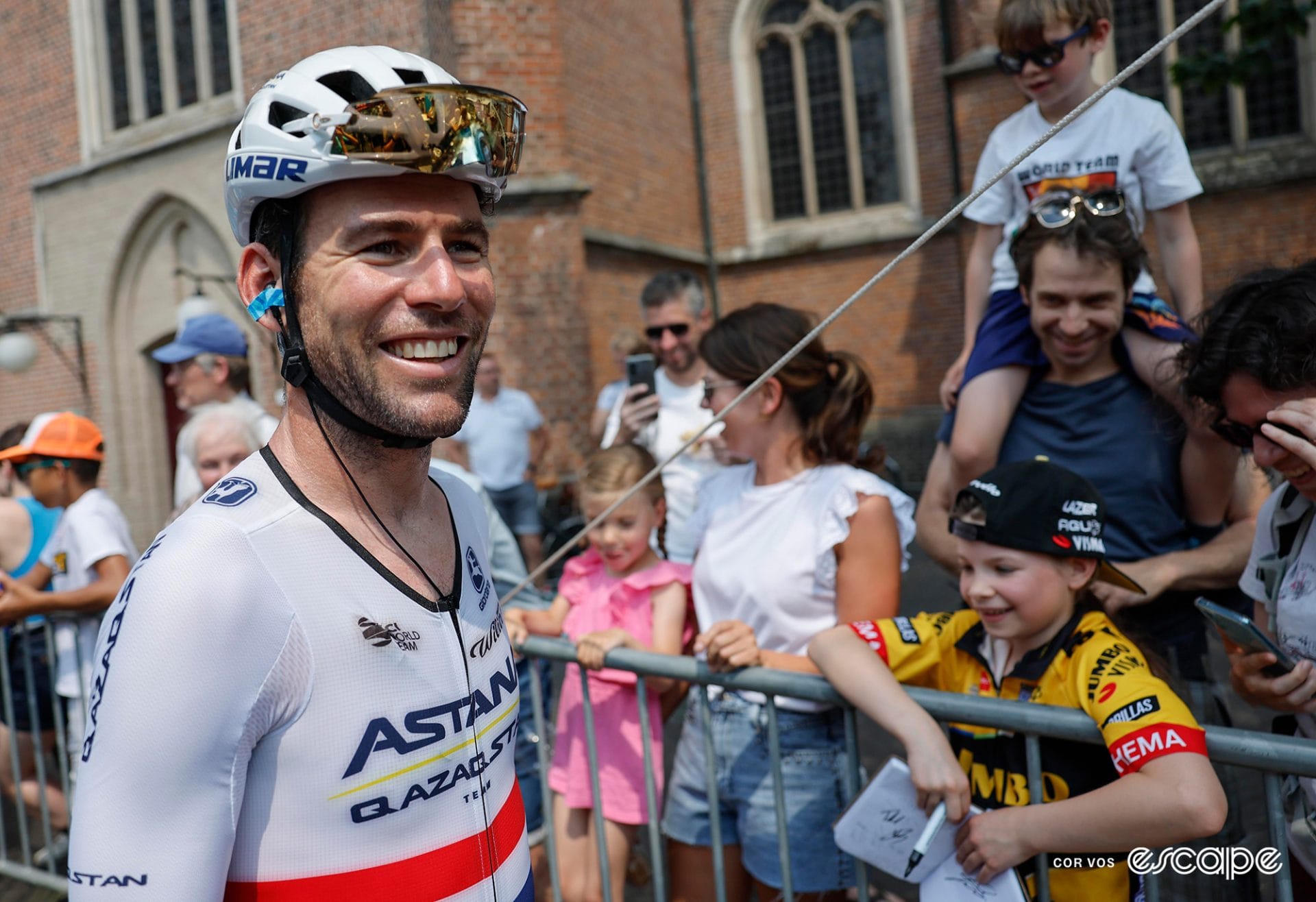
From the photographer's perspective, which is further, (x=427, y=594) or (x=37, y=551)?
(x=37, y=551)

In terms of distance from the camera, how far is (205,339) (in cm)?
414

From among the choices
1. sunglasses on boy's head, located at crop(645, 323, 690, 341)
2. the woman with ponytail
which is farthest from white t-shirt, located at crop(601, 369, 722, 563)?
the woman with ponytail

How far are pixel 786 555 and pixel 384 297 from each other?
1542mm

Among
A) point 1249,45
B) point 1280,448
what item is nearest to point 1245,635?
point 1280,448

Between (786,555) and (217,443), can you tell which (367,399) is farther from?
(217,443)

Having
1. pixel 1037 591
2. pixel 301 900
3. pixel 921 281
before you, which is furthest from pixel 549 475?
pixel 301 900

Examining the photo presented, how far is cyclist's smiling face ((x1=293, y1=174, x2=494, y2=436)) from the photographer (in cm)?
126

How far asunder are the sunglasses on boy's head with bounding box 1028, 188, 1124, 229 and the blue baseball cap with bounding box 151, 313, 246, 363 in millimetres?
3178

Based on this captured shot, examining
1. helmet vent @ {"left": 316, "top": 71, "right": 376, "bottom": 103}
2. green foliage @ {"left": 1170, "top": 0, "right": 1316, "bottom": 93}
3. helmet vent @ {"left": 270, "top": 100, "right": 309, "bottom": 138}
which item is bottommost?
helmet vent @ {"left": 270, "top": 100, "right": 309, "bottom": 138}

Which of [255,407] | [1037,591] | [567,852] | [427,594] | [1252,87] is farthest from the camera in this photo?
[1252,87]

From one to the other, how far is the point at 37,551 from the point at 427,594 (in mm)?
3892

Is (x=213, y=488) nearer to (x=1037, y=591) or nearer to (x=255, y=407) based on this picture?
(x=1037, y=591)

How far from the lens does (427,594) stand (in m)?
1.33

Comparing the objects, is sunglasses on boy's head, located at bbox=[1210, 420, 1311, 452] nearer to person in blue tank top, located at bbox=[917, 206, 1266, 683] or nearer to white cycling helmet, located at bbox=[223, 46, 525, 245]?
person in blue tank top, located at bbox=[917, 206, 1266, 683]
